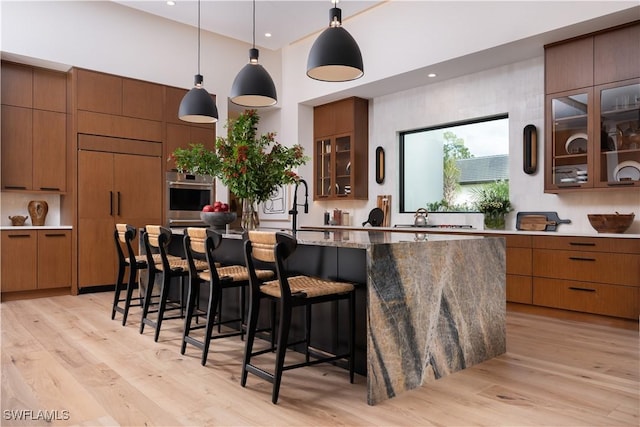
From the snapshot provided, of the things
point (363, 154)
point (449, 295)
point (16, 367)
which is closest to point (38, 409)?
point (16, 367)

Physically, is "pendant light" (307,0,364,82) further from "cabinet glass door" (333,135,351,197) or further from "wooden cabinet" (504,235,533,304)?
"cabinet glass door" (333,135,351,197)

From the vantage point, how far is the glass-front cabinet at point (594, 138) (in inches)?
161

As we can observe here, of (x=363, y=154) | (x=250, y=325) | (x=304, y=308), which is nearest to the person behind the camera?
(x=250, y=325)

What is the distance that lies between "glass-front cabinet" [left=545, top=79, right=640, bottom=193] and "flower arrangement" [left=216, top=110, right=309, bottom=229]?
2.57 meters

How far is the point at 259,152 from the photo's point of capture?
12.2ft

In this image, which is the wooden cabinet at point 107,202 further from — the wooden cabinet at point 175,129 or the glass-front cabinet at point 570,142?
the glass-front cabinet at point 570,142

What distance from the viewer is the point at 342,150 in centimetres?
689

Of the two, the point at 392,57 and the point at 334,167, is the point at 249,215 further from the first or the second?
the point at 334,167

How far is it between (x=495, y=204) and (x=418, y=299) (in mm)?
3024

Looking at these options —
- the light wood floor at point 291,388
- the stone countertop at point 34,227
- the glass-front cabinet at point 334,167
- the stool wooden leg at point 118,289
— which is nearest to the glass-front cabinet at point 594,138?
the light wood floor at point 291,388

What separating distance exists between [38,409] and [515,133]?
494cm

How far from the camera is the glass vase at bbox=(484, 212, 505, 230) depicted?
17.0ft

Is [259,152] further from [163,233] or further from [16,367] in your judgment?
[16,367]

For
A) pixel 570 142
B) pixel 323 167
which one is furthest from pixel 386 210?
pixel 570 142
